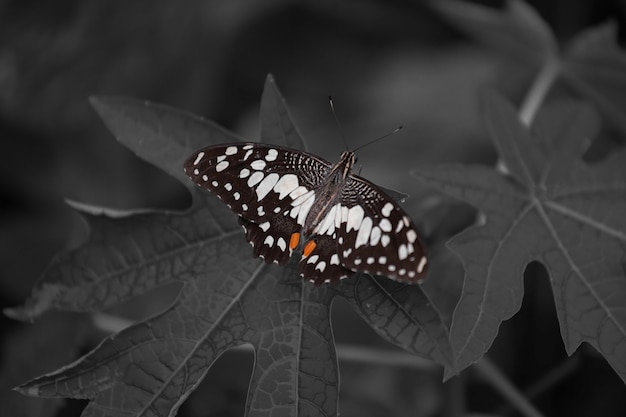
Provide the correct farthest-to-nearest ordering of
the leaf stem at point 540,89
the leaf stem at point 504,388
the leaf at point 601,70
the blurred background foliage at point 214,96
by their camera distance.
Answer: the blurred background foliage at point 214,96, the leaf at point 601,70, the leaf stem at point 540,89, the leaf stem at point 504,388

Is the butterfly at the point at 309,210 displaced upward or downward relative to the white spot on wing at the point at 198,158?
downward

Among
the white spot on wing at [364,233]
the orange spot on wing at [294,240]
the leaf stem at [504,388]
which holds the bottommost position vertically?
the leaf stem at [504,388]

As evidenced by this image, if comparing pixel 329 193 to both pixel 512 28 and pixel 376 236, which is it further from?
pixel 512 28

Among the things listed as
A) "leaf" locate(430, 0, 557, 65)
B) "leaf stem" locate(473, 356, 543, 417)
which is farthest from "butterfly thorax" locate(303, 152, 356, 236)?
"leaf" locate(430, 0, 557, 65)

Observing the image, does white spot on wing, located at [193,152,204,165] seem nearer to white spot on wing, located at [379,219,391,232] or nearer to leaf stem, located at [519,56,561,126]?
white spot on wing, located at [379,219,391,232]

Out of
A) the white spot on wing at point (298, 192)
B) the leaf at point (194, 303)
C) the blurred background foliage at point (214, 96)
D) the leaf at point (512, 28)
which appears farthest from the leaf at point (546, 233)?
the blurred background foliage at point (214, 96)

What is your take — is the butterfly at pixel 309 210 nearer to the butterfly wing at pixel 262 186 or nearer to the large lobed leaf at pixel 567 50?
the butterfly wing at pixel 262 186
